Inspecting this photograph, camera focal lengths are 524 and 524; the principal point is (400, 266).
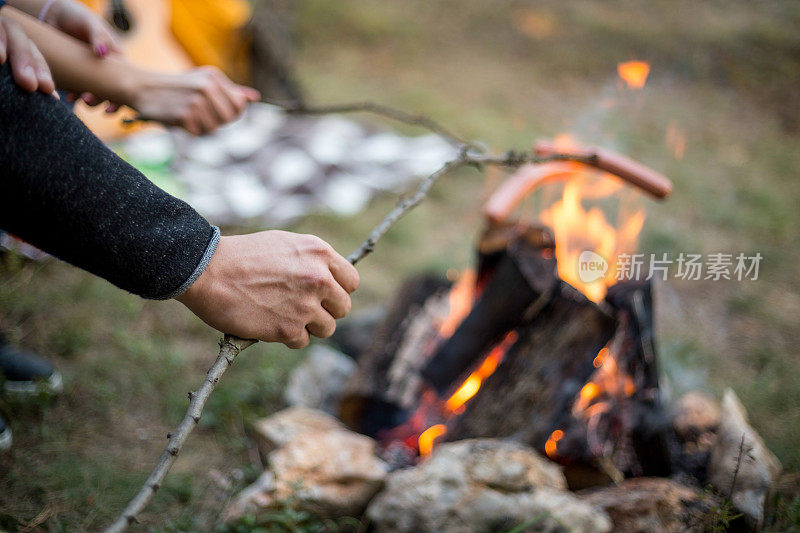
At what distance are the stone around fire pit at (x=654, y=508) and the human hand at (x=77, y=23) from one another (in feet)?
7.06

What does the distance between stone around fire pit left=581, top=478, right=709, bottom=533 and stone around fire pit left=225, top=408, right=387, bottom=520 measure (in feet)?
2.38

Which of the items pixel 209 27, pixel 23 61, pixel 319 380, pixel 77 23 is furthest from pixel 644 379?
pixel 209 27

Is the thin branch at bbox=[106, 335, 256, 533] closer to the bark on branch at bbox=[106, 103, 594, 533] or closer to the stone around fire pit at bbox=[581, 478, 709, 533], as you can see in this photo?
the bark on branch at bbox=[106, 103, 594, 533]

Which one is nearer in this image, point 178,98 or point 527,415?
point 178,98

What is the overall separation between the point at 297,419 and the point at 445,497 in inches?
27.9

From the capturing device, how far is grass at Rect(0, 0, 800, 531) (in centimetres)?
198

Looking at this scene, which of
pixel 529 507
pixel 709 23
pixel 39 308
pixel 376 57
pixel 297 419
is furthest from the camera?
pixel 709 23

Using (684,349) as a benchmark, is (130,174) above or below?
above

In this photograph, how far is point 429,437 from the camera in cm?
206

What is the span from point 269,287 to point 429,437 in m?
1.20

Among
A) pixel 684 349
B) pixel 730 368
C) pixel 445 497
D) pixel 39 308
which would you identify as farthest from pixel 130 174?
pixel 730 368

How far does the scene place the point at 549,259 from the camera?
2066mm

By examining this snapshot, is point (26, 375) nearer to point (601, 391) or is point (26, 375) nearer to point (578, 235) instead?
point (601, 391)

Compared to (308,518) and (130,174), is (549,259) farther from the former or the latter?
(130,174)
